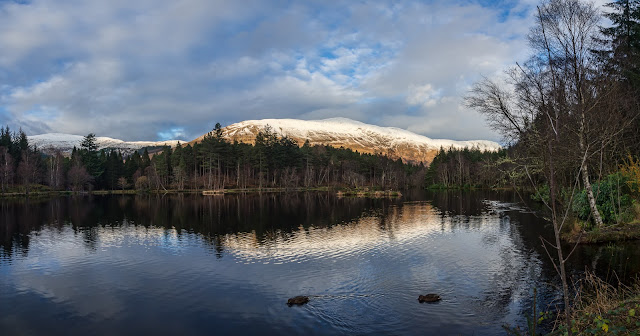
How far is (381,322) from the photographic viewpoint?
13656 mm

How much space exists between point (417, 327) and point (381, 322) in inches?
50.4

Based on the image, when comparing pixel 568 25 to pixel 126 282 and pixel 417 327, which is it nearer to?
pixel 417 327

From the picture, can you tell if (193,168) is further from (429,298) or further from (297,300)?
(429,298)

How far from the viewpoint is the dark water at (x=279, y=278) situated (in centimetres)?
1401

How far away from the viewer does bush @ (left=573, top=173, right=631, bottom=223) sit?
25306mm

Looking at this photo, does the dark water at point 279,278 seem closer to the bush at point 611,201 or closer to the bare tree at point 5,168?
the bush at point 611,201

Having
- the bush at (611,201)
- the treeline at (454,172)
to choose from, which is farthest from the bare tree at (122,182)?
the bush at (611,201)

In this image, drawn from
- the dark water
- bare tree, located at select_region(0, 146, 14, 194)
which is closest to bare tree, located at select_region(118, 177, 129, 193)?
bare tree, located at select_region(0, 146, 14, 194)

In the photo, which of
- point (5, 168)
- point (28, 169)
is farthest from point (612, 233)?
point (28, 169)

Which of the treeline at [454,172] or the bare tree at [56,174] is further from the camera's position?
the treeline at [454,172]

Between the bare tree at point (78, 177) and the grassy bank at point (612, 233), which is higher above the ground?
the bare tree at point (78, 177)

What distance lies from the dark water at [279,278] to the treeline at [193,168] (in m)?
76.5

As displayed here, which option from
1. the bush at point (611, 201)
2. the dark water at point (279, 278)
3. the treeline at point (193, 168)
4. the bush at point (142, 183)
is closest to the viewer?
the dark water at point (279, 278)

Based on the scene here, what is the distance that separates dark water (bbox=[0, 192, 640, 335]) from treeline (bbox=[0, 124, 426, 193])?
76.5 m
